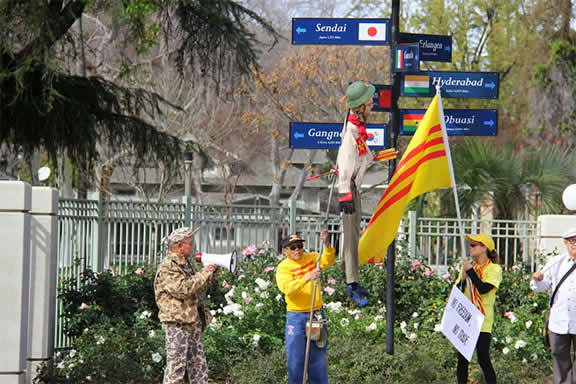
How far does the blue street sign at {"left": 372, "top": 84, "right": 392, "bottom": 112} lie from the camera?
8.36 metres

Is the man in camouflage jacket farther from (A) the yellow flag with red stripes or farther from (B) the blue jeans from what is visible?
Result: (A) the yellow flag with red stripes

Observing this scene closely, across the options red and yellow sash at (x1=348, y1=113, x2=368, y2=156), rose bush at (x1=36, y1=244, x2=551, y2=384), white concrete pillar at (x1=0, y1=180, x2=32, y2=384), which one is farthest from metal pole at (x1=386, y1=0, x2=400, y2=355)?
white concrete pillar at (x1=0, y1=180, x2=32, y2=384)

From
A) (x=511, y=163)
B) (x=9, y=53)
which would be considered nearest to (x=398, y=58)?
(x=9, y=53)

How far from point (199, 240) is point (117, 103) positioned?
257cm

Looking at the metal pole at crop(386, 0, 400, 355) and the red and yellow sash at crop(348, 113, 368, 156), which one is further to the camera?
the metal pole at crop(386, 0, 400, 355)

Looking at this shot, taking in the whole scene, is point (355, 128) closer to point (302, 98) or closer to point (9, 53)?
point (9, 53)

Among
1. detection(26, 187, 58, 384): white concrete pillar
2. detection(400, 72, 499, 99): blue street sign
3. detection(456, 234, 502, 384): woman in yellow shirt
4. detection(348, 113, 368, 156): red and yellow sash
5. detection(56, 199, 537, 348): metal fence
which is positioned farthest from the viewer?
detection(56, 199, 537, 348): metal fence

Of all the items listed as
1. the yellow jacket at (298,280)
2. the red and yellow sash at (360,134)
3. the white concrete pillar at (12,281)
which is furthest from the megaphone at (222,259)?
the white concrete pillar at (12,281)

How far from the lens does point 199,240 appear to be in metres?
13.2

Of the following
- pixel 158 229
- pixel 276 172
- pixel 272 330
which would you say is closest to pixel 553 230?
pixel 272 330

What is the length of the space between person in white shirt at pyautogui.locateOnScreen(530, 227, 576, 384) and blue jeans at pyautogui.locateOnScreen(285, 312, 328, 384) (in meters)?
2.17

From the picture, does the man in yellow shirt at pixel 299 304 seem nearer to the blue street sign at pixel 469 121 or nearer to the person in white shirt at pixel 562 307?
the person in white shirt at pixel 562 307

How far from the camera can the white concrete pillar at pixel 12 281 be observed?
7.95 meters

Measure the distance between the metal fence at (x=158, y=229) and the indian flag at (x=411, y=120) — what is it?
3.30 m
